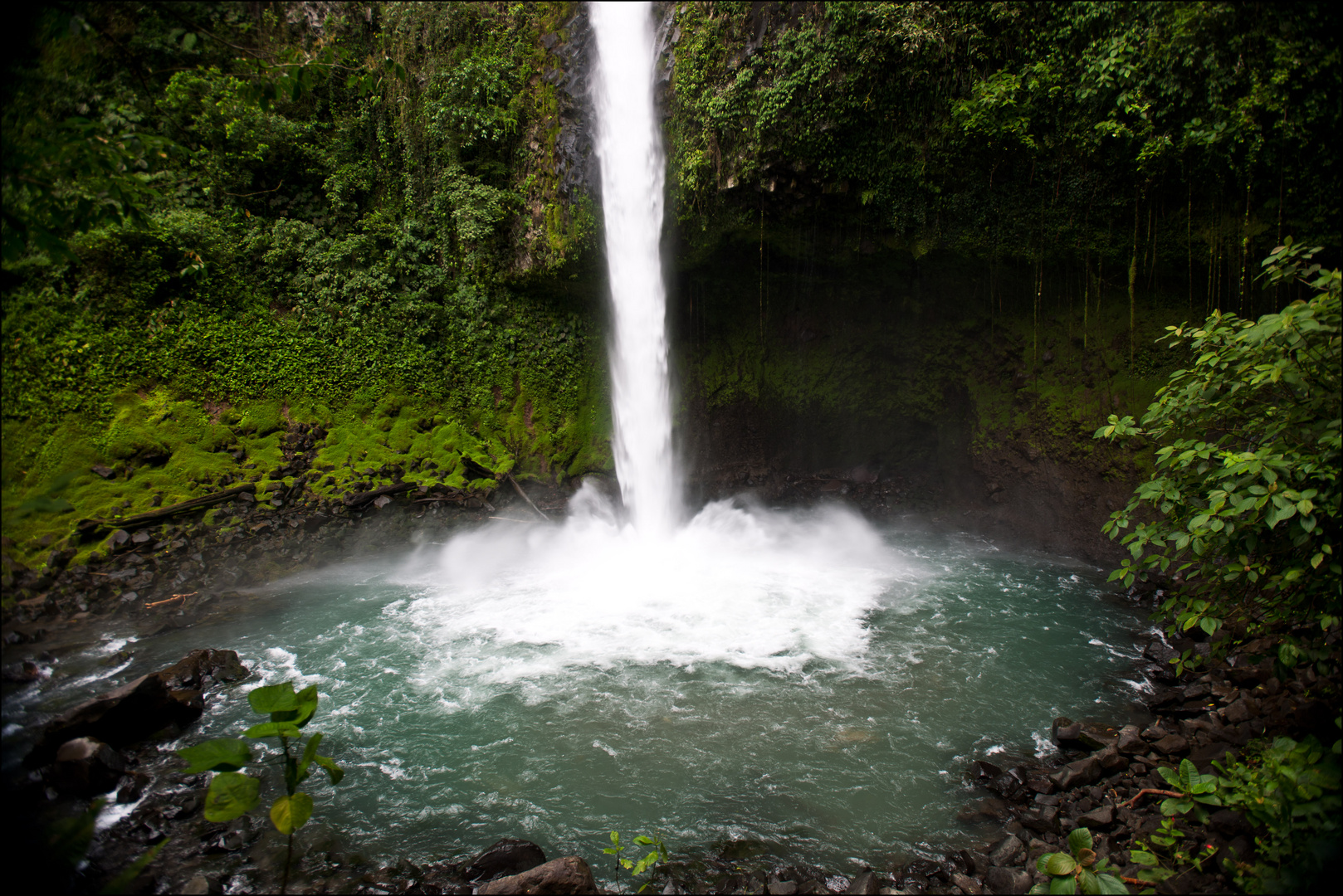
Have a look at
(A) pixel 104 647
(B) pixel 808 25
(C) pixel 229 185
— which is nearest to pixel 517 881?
(A) pixel 104 647

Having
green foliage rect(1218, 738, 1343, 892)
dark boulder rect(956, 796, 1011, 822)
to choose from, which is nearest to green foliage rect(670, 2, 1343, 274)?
green foliage rect(1218, 738, 1343, 892)

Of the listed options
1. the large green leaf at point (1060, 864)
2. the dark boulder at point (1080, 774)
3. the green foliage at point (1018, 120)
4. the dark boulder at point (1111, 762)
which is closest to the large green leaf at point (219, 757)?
the large green leaf at point (1060, 864)

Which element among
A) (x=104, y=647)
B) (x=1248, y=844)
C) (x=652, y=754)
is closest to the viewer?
(x=1248, y=844)

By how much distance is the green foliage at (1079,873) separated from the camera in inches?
113

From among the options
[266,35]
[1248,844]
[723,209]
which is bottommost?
[1248,844]

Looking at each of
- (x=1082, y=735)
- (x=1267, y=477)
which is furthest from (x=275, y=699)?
(x=1082, y=735)

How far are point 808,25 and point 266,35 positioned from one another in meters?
10.7

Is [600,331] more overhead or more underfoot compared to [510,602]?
more overhead

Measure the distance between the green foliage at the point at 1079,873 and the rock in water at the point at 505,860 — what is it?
9.31 feet

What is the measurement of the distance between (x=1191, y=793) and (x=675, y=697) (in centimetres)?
386

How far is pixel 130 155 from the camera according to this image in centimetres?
321

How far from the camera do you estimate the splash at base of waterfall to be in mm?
6879

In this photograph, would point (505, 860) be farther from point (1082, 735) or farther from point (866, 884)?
point (1082, 735)

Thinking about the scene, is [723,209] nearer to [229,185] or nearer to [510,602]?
[510,602]
